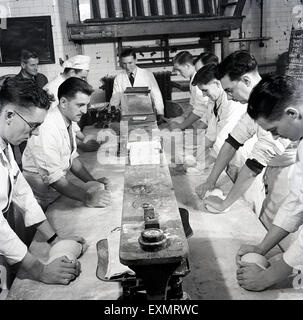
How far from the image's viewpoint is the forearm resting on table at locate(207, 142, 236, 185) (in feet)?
9.15

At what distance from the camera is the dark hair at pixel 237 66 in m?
2.58

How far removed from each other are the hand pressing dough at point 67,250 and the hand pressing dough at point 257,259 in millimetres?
882

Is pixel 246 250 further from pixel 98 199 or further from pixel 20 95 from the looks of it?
pixel 20 95

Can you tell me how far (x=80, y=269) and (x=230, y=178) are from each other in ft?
5.52

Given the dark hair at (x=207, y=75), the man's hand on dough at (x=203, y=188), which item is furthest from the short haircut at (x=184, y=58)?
the man's hand on dough at (x=203, y=188)

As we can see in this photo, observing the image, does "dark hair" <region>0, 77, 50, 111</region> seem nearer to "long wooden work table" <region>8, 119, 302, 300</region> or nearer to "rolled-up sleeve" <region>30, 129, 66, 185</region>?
"long wooden work table" <region>8, 119, 302, 300</region>

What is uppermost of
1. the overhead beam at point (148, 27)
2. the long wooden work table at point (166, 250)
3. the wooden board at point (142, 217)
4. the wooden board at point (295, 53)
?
the overhead beam at point (148, 27)

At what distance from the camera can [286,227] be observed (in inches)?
70.9

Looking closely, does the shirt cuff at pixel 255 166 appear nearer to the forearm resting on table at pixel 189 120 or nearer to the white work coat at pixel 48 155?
the white work coat at pixel 48 155

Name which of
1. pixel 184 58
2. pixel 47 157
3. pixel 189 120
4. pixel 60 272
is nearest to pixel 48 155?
pixel 47 157

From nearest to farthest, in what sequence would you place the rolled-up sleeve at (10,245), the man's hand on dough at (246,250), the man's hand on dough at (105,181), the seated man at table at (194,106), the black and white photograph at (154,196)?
the black and white photograph at (154,196)
the rolled-up sleeve at (10,245)
the man's hand on dough at (246,250)
the man's hand on dough at (105,181)
the seated man at table at (194,106)

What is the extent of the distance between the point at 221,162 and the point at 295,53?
5.21 metres
